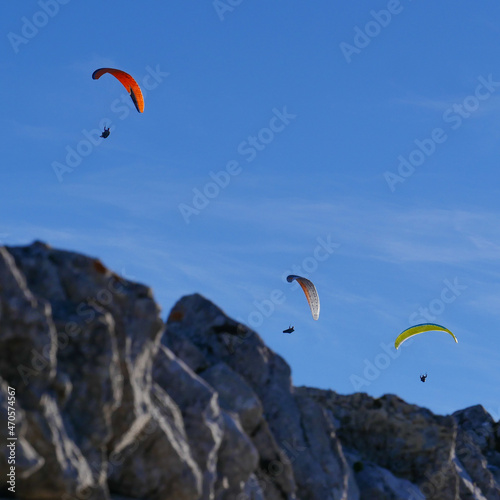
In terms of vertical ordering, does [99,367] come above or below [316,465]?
below

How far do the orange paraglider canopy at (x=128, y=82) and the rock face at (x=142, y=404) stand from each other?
2669 cm

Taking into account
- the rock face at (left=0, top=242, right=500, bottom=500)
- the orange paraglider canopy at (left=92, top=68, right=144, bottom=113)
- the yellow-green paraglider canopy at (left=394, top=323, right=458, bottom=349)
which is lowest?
the rock face at (left=0, top=242, right=500, bottom=500)

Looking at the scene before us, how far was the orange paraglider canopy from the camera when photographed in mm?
63531

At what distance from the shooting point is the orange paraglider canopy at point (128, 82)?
2501 inches

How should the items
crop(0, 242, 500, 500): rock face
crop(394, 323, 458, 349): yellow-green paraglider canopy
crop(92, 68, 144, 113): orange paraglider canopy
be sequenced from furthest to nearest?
crop(394, 323, 458, 349): yellow-green paraglider canopy
crop(92, 68, 144, 113): orange paraglider canopy
crop(0, 242, 500, 500): rock face

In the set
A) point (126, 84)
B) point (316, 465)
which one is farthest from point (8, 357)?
point (126, 84)

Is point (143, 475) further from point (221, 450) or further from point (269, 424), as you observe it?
point (269, 424)

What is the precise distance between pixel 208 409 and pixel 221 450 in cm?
191

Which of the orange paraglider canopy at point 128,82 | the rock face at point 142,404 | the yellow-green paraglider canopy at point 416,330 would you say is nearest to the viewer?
the rock face at point 142,404

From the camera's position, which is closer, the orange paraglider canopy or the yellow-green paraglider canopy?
the orange paraglider canopy

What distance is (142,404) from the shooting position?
95.1 ft

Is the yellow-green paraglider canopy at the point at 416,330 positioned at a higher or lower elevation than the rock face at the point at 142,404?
higher

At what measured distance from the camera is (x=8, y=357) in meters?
25.6

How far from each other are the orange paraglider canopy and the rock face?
87.6ft
